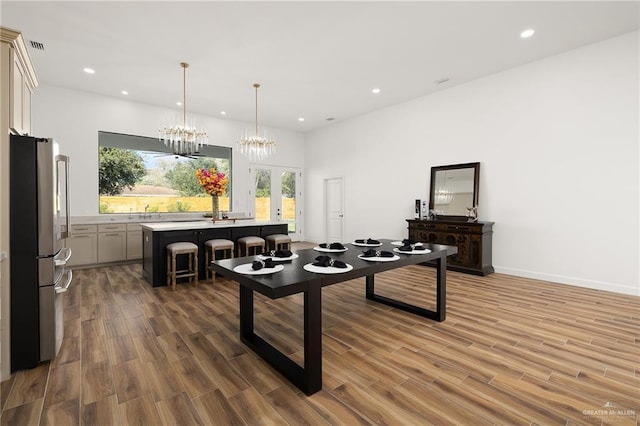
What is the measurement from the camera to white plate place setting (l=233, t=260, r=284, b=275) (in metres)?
2.04

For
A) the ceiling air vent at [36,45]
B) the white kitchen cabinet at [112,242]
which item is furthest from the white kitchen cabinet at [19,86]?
the white kitchen cabinet at [112,242]

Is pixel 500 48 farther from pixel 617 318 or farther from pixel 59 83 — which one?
pixel 59 83

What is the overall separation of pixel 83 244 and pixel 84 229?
0.27 meters

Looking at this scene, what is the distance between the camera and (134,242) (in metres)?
5.89

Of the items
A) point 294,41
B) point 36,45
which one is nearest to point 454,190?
point 294,41

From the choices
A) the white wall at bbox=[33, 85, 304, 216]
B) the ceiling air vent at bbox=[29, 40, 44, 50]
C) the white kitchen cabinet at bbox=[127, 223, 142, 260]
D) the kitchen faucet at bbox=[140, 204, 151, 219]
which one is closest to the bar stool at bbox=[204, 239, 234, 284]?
the white kitchen cabinet at bbox=[127, 223, 142, 260]

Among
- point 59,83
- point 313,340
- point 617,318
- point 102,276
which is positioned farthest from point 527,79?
point 59,83

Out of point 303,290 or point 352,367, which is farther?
point 352,367

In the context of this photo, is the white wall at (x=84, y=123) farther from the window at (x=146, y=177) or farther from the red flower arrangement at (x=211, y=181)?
the red flower arrangement at (x=211, y=181)

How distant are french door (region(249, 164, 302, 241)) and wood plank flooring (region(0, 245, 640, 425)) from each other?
4.82 metres

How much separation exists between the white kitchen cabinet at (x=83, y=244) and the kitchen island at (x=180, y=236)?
1482mm

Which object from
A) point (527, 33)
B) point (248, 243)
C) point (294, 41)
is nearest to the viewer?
point (527, 33)

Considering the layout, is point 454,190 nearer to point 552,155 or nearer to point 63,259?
point 552,155

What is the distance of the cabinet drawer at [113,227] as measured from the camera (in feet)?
18.2
